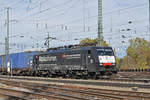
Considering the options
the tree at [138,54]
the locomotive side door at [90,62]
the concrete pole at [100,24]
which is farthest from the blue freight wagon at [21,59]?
the tree at [138,54]

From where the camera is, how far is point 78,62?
24.6 m

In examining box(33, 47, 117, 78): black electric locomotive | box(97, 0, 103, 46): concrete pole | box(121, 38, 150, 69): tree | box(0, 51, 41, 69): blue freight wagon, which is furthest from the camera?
box(121, 38, 150, 69): tree

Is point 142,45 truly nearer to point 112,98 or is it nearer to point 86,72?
point 86,72

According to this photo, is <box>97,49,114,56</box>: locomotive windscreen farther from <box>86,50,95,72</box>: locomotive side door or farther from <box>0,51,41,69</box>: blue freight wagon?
<box>0,51,41,69</box>: blue freight wagon

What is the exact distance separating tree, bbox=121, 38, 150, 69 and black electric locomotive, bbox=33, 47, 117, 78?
3768 centimetres

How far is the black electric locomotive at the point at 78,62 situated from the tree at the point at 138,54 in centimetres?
3768

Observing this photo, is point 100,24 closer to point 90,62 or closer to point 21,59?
point 90,62

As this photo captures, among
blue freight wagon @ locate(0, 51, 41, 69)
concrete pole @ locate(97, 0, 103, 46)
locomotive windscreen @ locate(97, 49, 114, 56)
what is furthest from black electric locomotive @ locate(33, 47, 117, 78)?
blue freight wagon @ locate(0, 51, 41, 69)

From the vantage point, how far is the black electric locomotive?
74.8 ft

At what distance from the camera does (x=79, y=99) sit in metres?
11.2

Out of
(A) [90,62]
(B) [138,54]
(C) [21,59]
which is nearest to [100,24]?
(A) [90,62]

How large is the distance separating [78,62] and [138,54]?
41.7 metres

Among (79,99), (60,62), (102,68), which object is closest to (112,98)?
(79,99)

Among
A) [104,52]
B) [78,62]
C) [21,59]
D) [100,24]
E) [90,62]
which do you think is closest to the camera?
[90,62]
